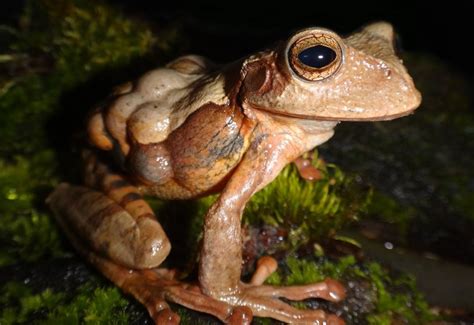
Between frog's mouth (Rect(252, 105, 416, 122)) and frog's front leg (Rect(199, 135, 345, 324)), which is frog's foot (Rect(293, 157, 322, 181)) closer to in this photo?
frog's front leg (Rect(199, 135, 345, 324))

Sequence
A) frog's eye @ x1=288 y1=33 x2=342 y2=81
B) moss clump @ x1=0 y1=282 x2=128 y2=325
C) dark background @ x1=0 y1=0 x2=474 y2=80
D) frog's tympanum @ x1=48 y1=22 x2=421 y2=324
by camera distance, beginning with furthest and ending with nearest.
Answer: dark background @ x1=0 y1=0 x2=474 y2=80 < moss clump @ x1=0 y1=282 x2=128 y2=325 < frog's tympanum @ x1=48 y1=22 x2=421 y2=324 < frog's eye @ x1=288 y1=33 x2=342 y2=81

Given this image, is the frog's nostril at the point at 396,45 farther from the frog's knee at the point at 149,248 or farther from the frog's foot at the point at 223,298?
the frog's knee at the point at 149,248

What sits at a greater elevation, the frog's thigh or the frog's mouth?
the frog's mouth

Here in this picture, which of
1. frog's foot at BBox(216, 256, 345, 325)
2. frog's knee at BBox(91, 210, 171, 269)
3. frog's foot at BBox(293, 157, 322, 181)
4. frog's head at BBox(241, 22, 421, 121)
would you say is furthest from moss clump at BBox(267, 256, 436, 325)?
frog's head at BBox(241, 22, 421, 121)

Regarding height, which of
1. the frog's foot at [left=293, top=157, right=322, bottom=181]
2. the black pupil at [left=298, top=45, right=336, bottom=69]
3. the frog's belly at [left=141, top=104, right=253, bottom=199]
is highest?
the black pupil at [left=298, top=45, right=336, bottom=69]

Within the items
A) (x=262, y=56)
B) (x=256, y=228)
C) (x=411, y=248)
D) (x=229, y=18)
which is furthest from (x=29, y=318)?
(x=229, y=18)

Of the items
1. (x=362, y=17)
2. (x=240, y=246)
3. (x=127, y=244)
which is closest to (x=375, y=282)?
(x=240, y=246)

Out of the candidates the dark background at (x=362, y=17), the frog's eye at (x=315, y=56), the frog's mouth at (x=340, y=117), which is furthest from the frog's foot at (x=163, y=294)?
the dark background at (x=362, y=17)

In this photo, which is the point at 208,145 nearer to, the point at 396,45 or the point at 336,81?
the point at 336,81
